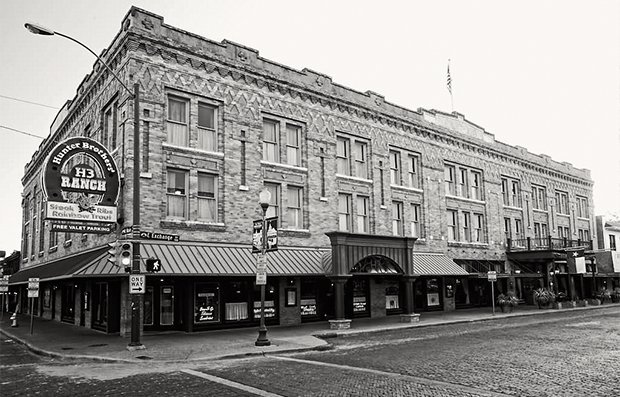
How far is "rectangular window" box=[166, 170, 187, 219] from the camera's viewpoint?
68.9 feet

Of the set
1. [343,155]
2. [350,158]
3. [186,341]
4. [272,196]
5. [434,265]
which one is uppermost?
[343,155]

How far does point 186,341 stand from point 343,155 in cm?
1362

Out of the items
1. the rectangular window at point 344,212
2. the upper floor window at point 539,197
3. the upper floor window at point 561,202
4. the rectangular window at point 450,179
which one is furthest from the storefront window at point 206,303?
the upper floor window at point 561,202

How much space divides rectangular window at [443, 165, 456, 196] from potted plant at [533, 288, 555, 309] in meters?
8.56

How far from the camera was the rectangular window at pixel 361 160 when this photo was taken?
28562 mm

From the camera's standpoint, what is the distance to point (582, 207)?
159ft

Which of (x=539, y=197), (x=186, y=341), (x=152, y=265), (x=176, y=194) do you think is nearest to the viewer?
(x=152, y=265)

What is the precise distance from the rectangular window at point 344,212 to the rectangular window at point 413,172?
17.1ft

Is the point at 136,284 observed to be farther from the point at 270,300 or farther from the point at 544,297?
the point at 544,297

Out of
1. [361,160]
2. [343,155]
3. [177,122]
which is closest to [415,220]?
[361,160]

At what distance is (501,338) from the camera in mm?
18969

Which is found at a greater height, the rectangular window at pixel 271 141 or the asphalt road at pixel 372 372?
the rectangular window at pixel 271 141

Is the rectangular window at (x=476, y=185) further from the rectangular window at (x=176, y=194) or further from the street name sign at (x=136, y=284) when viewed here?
the street name sign at (x=136, y=284)

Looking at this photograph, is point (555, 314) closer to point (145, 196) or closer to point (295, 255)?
point (295, 255)
